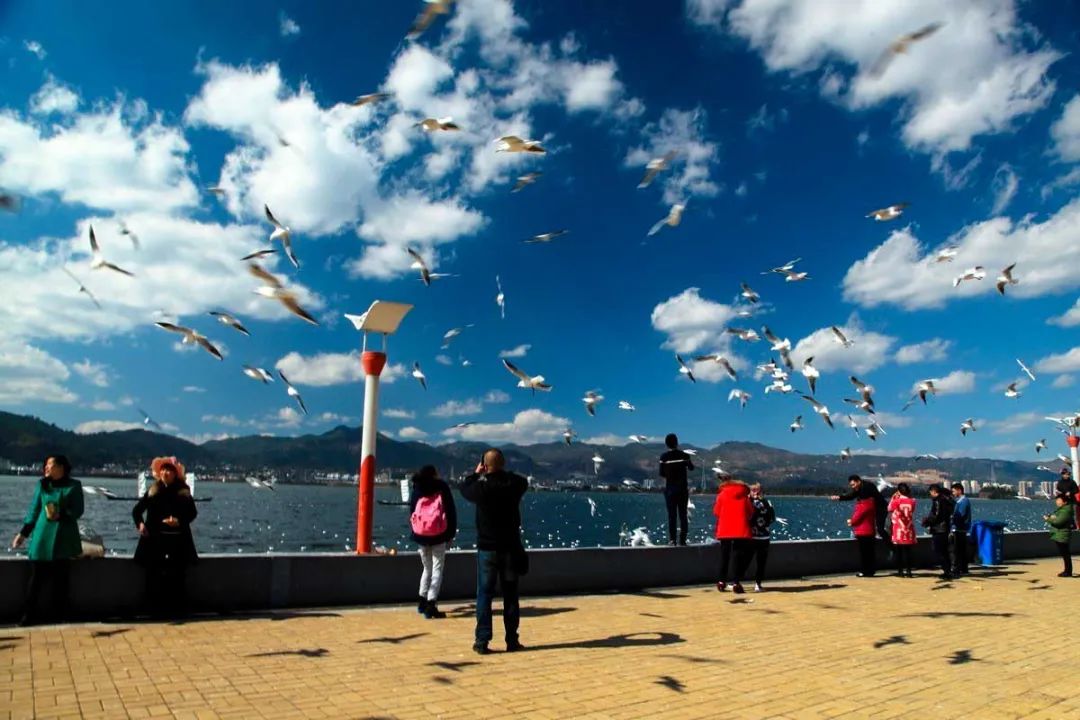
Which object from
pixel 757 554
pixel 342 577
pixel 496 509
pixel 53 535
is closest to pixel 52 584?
pixel 53 535

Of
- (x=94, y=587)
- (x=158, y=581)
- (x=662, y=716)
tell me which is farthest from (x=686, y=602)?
(x=94, y=587)

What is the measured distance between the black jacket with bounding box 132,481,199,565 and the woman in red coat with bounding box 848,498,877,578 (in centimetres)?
1139

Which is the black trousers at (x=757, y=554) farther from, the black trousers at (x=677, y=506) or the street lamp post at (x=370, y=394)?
the street lamp post at (x=370, y=394)

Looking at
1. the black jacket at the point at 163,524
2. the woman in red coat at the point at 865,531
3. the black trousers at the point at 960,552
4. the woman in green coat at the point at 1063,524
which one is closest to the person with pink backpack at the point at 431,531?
the black jacket at the point at 163,524

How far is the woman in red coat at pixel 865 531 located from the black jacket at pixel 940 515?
179 centimetres

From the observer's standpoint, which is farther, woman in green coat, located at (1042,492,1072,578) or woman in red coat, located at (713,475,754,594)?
woman in green coat, located at (1042,492,1072,578)

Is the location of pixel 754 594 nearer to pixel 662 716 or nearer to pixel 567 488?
pixel 662 716

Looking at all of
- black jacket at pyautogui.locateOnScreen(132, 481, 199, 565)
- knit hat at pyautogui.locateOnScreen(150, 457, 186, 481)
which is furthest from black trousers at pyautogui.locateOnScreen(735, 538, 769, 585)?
knit hat at pyautogui.locateOnScreen(150, 457, 186, 481)

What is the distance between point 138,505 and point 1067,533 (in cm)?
1661

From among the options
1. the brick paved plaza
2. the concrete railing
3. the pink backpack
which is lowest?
the brick paved plaza

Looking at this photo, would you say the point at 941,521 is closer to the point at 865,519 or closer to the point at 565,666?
the point at 865,519

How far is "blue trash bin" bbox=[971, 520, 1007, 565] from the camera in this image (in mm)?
17156

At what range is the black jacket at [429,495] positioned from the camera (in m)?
8.89

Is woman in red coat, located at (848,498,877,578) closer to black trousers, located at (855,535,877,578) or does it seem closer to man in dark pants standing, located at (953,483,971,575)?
black trousers, located at (855,535,877,578)
